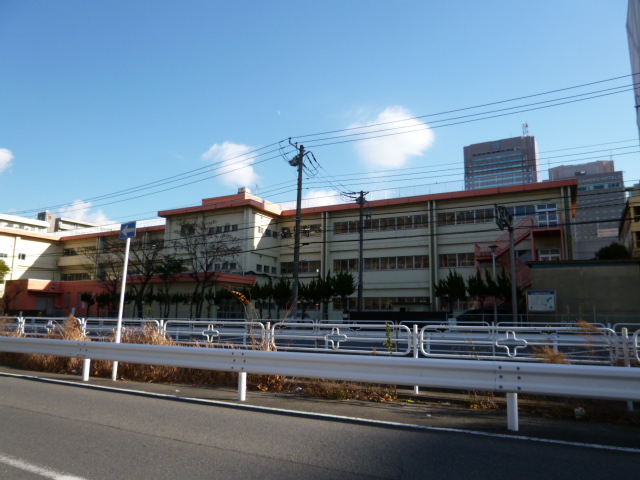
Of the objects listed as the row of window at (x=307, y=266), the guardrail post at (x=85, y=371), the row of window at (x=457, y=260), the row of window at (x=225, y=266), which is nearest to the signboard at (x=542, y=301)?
the guardrail post at (x=85, y=371)

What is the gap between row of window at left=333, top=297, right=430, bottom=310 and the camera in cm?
4697

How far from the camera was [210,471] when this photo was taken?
14.1 feet

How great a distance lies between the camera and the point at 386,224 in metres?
51.5

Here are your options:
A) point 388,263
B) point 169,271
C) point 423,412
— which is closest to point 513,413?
point 423,412

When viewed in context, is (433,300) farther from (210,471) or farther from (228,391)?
(210,471)

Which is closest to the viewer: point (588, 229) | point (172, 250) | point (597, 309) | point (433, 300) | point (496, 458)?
point (496, 458)

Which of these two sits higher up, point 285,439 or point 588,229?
point 588,229

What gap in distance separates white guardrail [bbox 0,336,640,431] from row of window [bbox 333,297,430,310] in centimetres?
3843

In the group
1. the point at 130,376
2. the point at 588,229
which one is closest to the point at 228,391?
the point at 130,376

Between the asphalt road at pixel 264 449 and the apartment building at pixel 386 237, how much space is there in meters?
34.8

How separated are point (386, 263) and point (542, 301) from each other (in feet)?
87.3

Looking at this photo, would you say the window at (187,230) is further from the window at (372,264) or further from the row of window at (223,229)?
the window at (372,264)

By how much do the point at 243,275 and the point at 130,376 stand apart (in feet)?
129

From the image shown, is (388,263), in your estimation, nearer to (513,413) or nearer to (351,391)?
(351,391)
